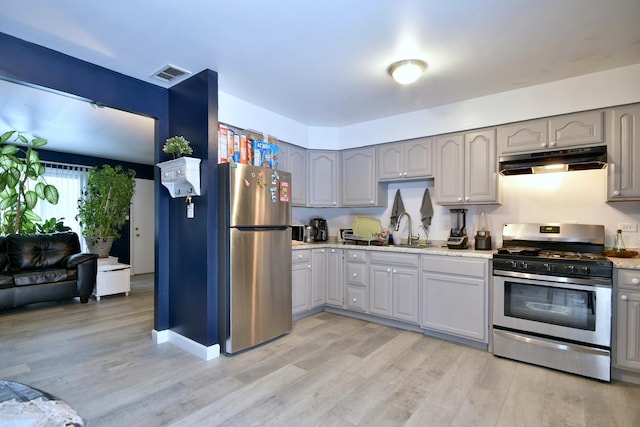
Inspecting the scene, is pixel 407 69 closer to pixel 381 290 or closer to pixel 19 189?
pixel 381 290

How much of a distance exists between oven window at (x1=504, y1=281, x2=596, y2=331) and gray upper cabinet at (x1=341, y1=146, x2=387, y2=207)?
1.81m

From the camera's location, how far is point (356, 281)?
12.5 ft

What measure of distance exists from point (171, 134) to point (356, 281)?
8.41ft

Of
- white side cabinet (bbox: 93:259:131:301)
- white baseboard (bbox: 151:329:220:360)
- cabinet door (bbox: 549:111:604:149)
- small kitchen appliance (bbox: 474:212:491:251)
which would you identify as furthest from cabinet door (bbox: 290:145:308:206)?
white side cabinet (bbox: 93:259:131:301)

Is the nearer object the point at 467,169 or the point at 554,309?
the point at 554,309

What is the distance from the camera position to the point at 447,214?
148 inches


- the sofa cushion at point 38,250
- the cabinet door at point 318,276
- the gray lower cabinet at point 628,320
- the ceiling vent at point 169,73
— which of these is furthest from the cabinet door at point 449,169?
the sofa cushion at point 38,250

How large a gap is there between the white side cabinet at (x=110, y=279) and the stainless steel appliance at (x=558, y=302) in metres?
5.07

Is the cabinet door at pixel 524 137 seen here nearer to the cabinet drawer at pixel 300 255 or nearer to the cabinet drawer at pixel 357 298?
the cabinet drawer at pixel 357 298

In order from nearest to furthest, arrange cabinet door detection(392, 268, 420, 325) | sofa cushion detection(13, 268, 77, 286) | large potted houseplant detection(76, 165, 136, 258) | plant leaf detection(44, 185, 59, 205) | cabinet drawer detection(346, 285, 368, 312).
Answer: cabinet door detection(392, 268, 420, 325), cabinet drawer detection(346, 285, 368, 312), sofa cushion detection(13, 268, 77, 286), plant leaf detection(44, 185, 59, 205), large potted houseplant detection(76, 165, 136, 258)

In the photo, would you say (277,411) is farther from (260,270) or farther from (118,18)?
(118,18)

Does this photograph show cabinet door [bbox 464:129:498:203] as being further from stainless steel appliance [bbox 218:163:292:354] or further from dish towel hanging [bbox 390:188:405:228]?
stainless steel appliance [bbox 218:163:292:354]

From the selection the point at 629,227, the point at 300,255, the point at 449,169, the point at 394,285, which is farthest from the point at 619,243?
the point at 300,255

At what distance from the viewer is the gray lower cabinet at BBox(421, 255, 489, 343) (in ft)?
9.67
